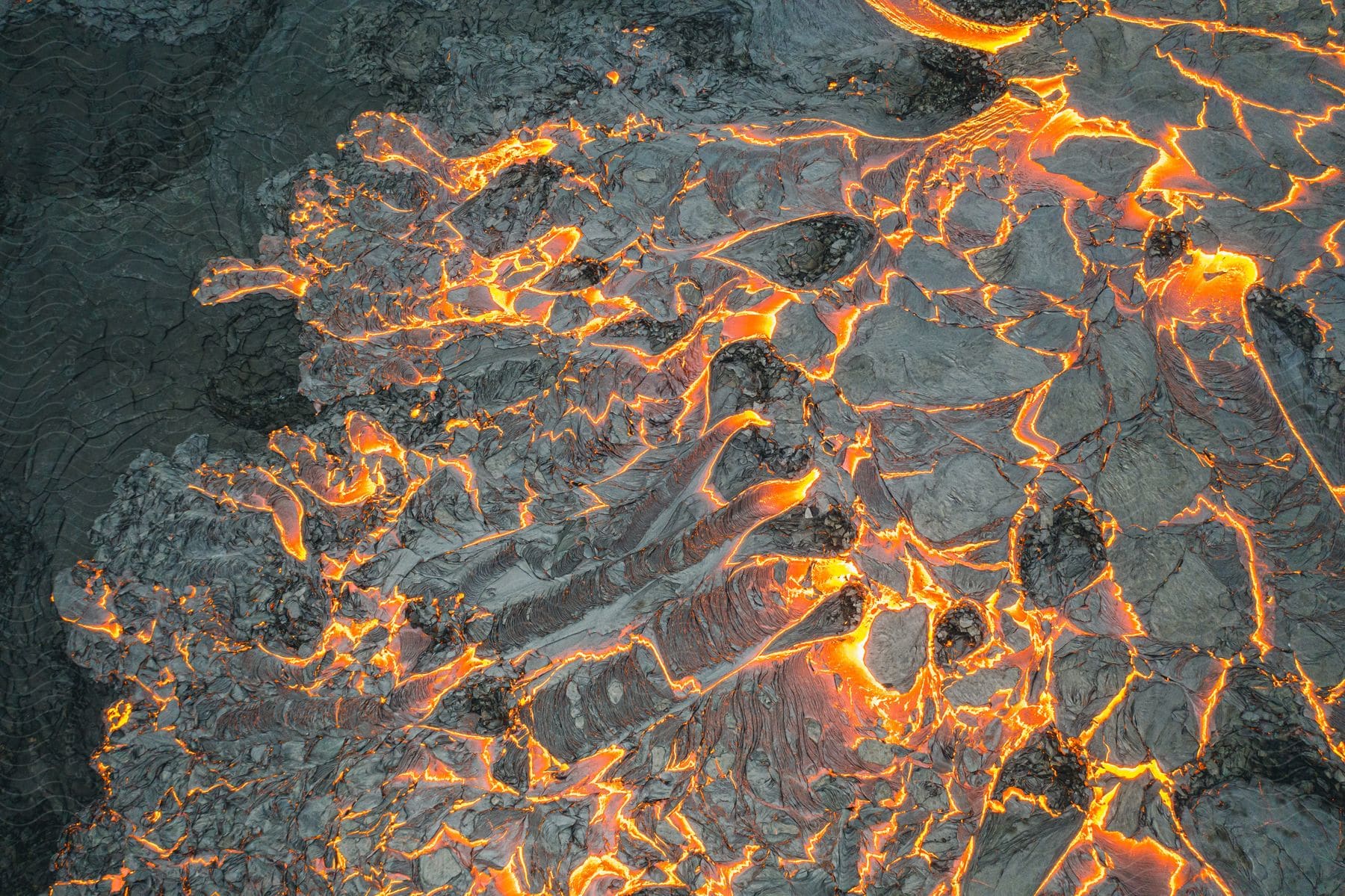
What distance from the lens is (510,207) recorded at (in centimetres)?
262

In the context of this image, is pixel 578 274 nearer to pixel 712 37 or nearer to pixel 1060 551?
pixel 712 37

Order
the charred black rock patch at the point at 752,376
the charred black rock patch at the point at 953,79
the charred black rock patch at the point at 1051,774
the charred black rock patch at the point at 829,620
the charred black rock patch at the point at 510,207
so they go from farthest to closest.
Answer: the charred black rock patch at the point at 510,207 → the charred black rock patch at the point at 953,79 → the charred black rock patch at the point at 752,376 → the charred black rock patch at the point at 829,620 → the charred black rock patch at the point at 1051,774

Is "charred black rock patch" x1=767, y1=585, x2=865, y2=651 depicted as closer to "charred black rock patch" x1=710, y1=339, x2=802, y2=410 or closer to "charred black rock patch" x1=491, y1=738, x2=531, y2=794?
"charred black rock patch" x1=710, y1=339, x2=802, y2=410

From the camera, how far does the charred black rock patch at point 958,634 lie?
2.21m

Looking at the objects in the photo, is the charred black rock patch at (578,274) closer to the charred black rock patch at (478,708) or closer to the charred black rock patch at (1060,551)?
the charred black rock patch at (478,708)

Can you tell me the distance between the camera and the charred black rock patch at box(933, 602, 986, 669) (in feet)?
7.26

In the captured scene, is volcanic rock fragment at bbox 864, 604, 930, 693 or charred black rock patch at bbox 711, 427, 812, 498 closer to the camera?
volcanic rock fragment at bbox 864, 604, 930, 693

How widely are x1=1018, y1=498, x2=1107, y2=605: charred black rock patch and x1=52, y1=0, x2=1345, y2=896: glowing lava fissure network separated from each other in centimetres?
1

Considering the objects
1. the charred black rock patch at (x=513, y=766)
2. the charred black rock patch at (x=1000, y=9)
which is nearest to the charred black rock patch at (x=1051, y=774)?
the charred black rock patch at (x=513, y=766)

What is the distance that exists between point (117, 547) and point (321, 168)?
4.29 feet

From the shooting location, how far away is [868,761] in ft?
7.17

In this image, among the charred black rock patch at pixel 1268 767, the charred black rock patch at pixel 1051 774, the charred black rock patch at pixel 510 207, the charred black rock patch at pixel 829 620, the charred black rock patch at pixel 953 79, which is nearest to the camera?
the charred black rock patch at pixel 1268 767

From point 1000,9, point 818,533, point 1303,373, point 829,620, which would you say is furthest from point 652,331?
point 1303,373

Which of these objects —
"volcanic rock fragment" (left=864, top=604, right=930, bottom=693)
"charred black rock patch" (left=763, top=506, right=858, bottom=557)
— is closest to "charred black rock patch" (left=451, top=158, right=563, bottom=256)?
"charred black rock patch" (left=763, top=506, right=858, bottom=557)
